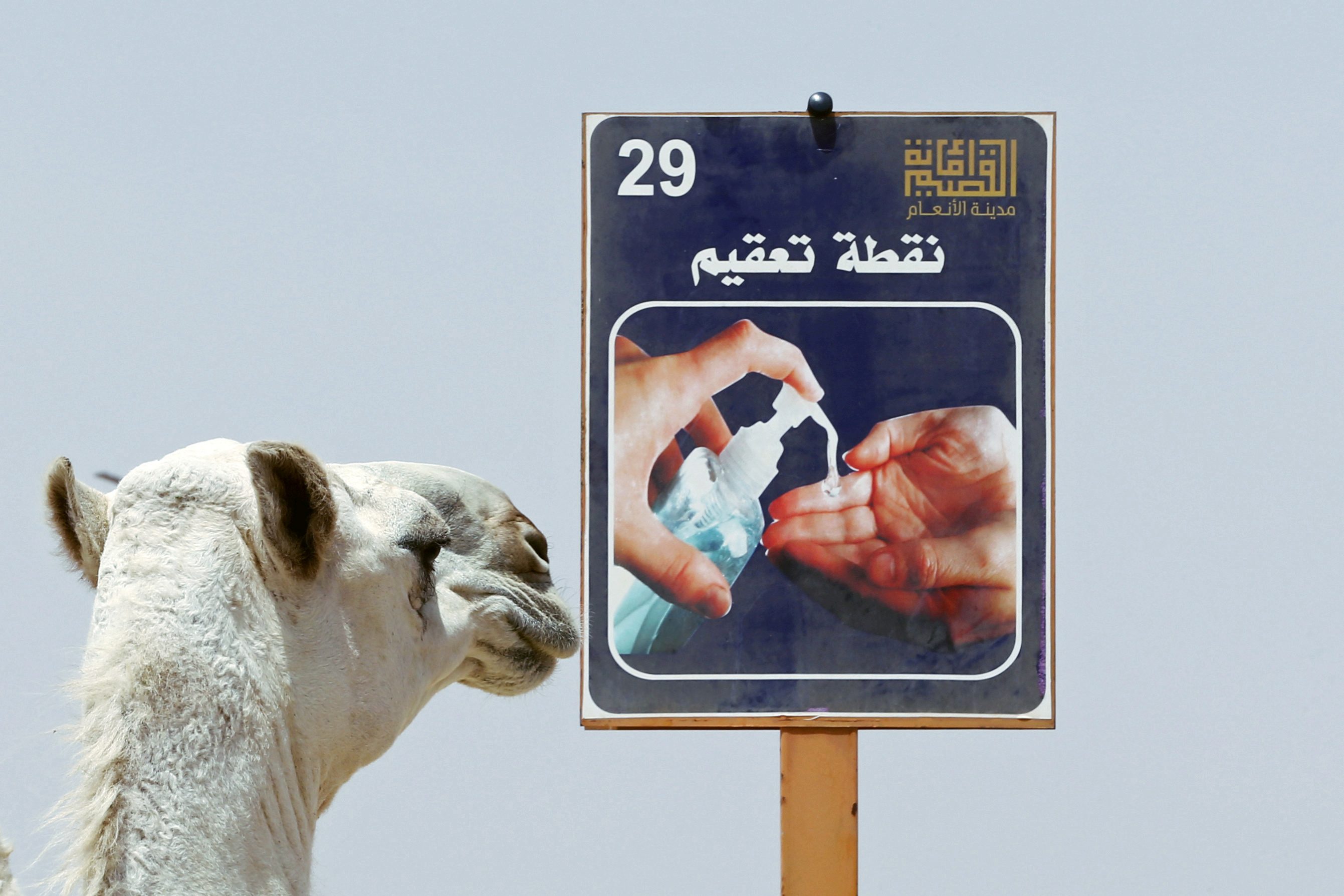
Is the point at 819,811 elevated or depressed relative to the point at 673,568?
depressed

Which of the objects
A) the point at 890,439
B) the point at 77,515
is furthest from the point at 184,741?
the point at 890,439

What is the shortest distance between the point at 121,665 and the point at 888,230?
3.27m

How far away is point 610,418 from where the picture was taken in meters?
4.88

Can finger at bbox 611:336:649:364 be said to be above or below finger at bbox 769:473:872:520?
above

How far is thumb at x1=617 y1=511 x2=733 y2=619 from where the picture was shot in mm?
4883

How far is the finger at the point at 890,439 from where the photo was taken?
4914 millimetres

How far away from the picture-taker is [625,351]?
489 cm

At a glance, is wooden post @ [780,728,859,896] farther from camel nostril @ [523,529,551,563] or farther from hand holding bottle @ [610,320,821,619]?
camel nostril @ [523,529,551,563]

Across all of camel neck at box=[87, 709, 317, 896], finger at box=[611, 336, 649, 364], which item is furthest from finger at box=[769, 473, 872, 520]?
camel neck at box=[87, 709, 317, 896]

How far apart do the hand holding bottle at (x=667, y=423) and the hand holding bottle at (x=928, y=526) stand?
276 mm

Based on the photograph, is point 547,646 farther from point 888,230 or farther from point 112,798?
point 888,230

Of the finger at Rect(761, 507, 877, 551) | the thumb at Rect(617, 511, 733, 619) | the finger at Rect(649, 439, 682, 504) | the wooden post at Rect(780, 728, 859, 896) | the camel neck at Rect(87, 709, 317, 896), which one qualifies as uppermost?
the finger at Rect(649, 439, 682, 504)

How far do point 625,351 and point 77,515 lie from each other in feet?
8.15

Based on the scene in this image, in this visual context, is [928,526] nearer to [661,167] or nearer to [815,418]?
[815,418]
